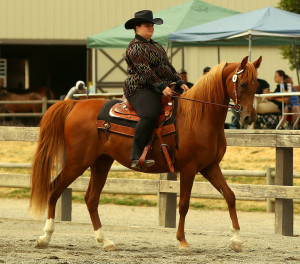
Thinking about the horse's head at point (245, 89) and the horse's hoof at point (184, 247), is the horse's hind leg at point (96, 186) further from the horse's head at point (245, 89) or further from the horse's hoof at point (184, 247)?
the horse's head at point (245, 89)

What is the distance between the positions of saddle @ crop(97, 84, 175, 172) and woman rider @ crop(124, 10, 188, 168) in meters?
0.06

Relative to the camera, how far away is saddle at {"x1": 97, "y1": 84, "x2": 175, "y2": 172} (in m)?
8.58

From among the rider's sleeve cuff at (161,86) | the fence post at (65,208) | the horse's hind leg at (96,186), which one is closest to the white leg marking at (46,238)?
the horse's hind leg at (96,186)

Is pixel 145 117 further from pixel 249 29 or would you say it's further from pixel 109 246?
pixel 249 29

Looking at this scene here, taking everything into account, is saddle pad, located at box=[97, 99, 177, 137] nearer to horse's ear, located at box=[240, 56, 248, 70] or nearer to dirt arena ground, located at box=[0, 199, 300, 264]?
horse's ear, located at box=[240, 56, 248, 70]

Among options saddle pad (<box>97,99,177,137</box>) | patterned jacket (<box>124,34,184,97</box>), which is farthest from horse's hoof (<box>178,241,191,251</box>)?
patterned jacket (<box>124,34,184,97</box>)

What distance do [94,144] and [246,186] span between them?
224 centimetres

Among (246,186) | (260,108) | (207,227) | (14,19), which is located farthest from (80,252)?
(14,19)

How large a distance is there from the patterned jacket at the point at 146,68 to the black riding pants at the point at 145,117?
91mm

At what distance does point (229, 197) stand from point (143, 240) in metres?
1.26

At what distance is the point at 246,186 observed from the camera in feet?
33.9

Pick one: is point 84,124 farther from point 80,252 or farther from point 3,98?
point 3,98

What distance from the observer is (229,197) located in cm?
856

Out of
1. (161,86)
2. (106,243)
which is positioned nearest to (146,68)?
(161,86)
